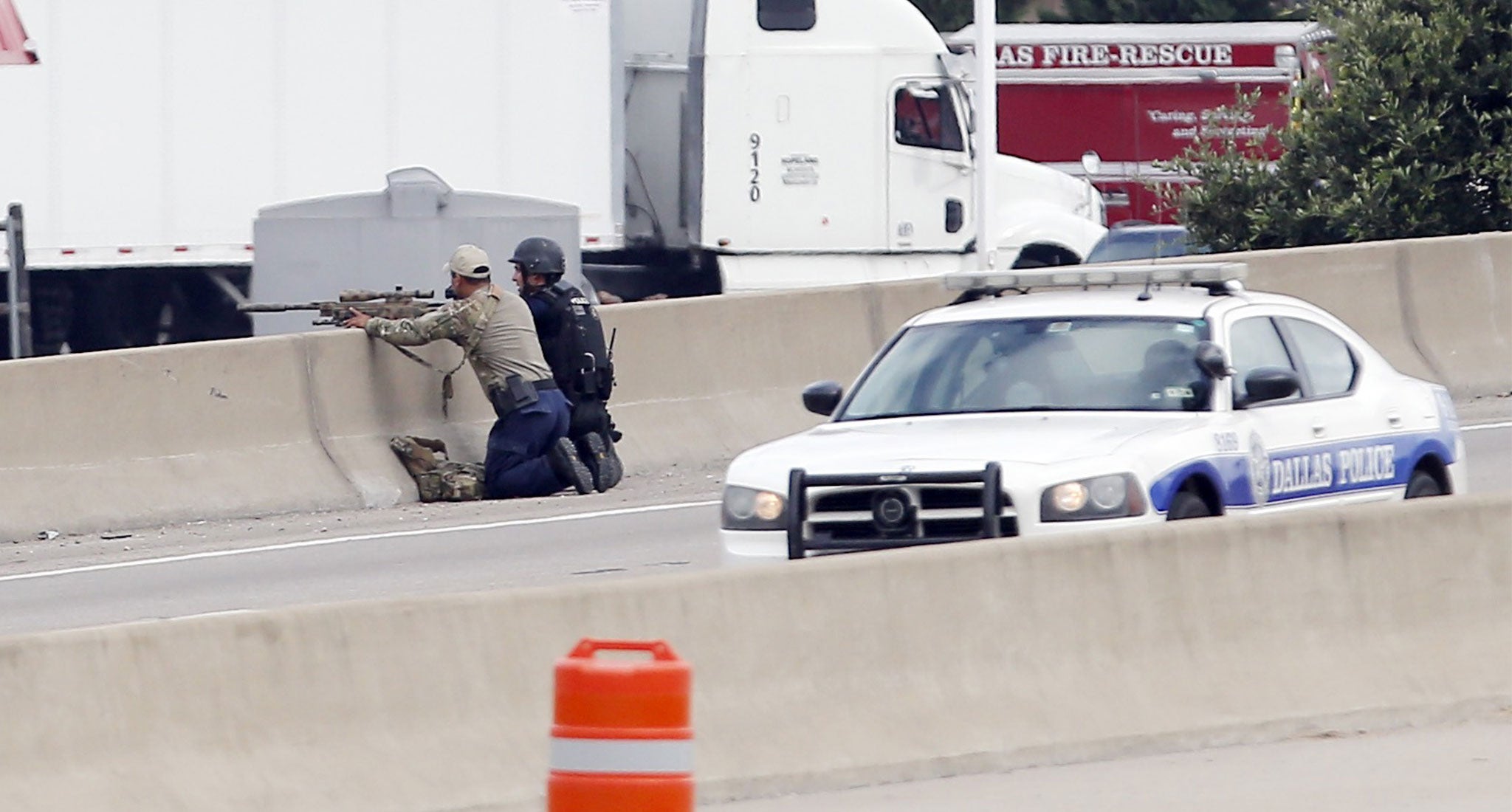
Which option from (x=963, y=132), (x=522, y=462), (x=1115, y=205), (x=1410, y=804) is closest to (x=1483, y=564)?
(x=1410, y=804)

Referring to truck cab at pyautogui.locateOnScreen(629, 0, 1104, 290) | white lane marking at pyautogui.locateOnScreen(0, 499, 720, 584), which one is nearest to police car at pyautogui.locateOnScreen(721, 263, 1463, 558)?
white lane marking at pyautogui.locateOnScreen(0, 499, 720, 584)

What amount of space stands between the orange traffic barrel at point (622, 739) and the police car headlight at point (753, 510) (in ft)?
14.4

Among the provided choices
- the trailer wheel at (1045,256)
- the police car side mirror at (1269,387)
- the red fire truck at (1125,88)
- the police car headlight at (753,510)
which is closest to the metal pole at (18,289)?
the trailer wheel at (1045,256)

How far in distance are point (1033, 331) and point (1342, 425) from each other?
1356mm

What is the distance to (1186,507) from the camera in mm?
9336

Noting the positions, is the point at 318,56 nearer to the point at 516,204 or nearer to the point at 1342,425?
the point at 516,204

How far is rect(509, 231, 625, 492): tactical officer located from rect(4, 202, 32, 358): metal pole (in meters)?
5.46

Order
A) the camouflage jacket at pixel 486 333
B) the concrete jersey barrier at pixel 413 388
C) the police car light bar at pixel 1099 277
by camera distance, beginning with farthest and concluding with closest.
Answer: the camouflage jacket at pixel 486 333 → the concrete jersey barrier at pixel 413 388 → the police car light bar at pixel 1099 277

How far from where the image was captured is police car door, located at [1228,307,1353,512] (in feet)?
32.3

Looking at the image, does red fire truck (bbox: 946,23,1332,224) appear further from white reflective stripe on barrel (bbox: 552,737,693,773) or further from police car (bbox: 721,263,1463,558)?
white reflective stripe on barrel (bbox: 552,737,693,773)

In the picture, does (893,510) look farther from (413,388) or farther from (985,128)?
(985,128)

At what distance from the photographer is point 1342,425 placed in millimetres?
10328

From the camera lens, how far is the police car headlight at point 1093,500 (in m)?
8.89

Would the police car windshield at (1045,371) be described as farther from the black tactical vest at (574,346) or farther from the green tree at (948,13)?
the green tree at (948,13)
